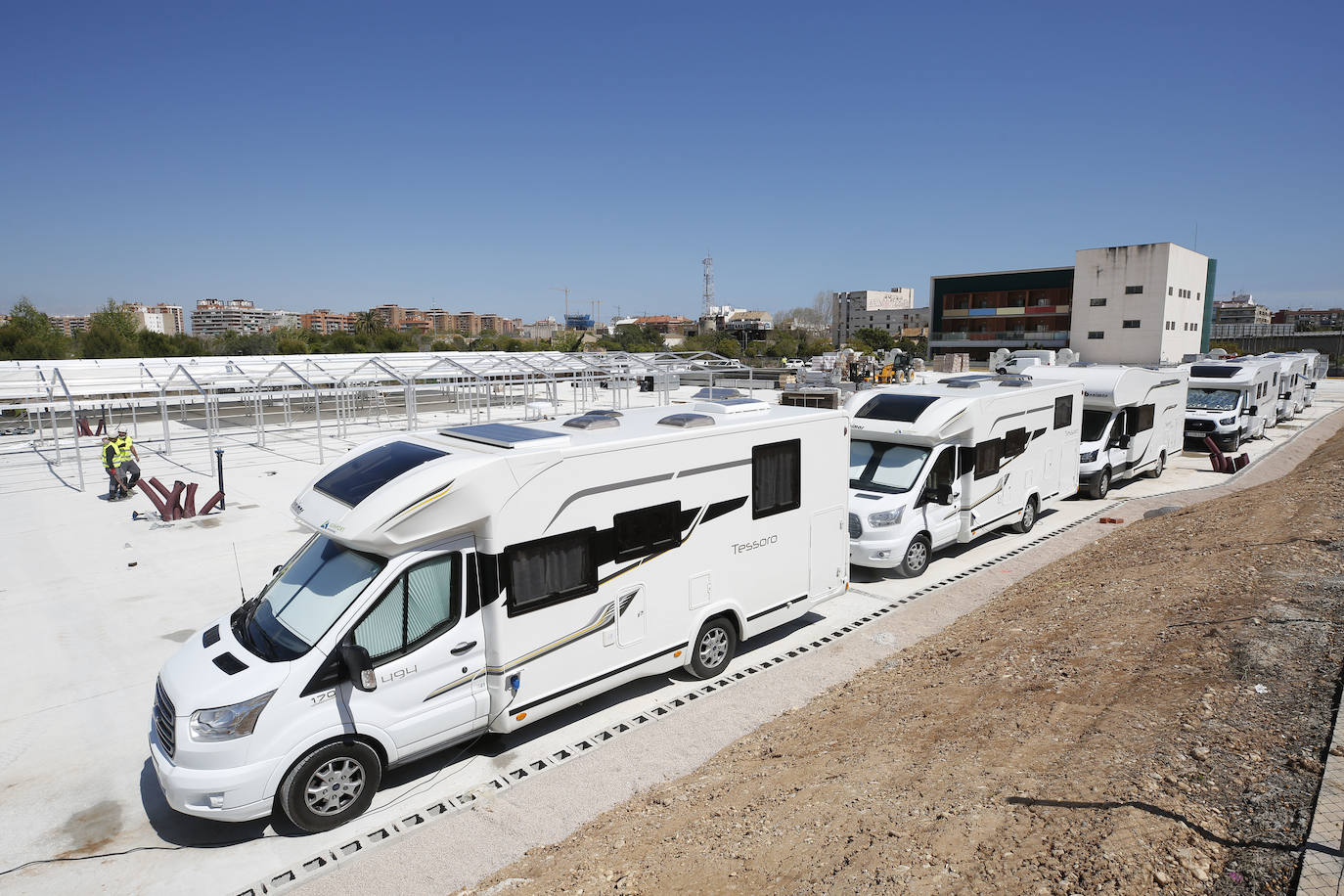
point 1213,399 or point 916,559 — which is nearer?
point 916,559

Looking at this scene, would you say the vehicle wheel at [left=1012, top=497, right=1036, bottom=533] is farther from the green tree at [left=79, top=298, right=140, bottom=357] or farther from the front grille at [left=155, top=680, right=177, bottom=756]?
the green tree at [left=79, top=298, right=140, bottom=357]

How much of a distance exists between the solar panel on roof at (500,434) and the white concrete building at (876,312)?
557 feet

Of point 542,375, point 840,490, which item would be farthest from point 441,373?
point 840,490

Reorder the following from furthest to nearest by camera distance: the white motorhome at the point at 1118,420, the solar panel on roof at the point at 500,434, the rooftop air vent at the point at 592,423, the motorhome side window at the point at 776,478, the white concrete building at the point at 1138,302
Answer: the white concrete building at the point at 1138,302 < the white motorhome at the point at 1118,420 < the motorhome side window at the point at 776,478 < the rooftop air vent at the point at 592,423 < the solar panel on roof at the point at 500,434

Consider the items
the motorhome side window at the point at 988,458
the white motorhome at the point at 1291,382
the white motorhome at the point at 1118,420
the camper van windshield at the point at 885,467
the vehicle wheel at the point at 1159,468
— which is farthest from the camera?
the white motorhome at the point at 1291,382

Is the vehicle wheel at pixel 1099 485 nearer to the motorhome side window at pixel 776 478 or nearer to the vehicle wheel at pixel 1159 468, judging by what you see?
the vehicle wheel at pixel 1159 468

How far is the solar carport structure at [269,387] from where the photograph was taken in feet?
79.0

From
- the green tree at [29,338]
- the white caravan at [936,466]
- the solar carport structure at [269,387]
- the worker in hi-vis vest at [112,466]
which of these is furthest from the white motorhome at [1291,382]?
the green tree at [29,338]

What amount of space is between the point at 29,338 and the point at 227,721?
63.6m

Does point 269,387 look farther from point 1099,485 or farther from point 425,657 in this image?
point 1099,485

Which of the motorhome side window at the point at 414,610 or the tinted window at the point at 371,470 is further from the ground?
the tinted window at the point at 371,470

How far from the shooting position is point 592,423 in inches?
280

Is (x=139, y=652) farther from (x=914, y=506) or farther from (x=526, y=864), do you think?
(x=914, y=506)

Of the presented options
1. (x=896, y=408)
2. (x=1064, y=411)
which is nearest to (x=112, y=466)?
(x=896, y=408)
